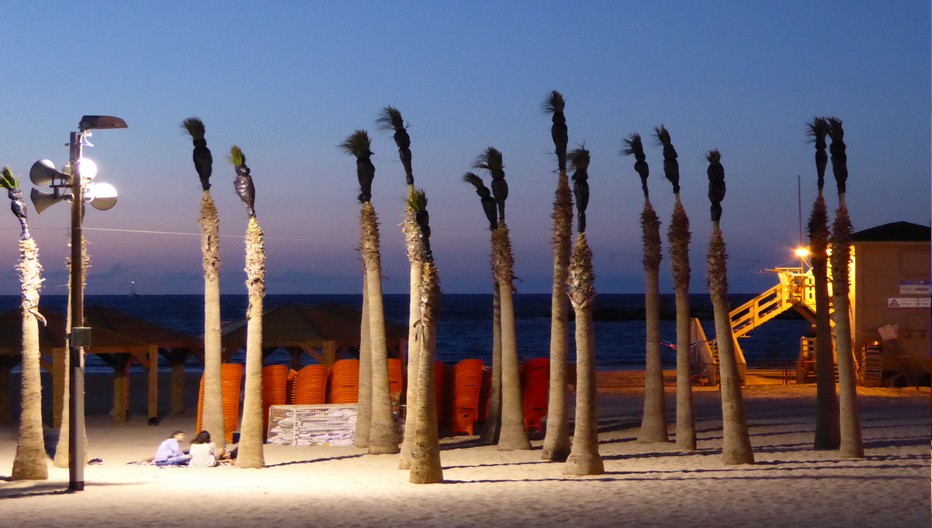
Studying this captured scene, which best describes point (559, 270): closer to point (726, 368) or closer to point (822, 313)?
point (726, 368)

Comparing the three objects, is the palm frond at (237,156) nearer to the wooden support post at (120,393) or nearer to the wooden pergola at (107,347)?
the wooden pergola at (107,347)

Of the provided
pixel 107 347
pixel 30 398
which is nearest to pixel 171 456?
pixel 30 398

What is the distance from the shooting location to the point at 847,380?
19516 mm

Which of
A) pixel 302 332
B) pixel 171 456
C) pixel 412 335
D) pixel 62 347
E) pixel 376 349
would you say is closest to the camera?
pixel 412 335

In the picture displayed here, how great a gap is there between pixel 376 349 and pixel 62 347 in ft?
31.0

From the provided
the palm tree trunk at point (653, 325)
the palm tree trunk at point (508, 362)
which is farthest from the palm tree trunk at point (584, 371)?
the palm tree trunk at point (653, 325)

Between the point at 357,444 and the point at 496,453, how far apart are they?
2.71m

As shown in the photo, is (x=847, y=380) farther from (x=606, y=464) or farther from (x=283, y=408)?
(x=283, y=408)

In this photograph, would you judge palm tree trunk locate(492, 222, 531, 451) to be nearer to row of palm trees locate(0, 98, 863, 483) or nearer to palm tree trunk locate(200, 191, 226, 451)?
row of palm trees locate(0, 98, 863, 483)

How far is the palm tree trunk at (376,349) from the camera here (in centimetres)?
2081

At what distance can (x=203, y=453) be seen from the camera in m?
19.8

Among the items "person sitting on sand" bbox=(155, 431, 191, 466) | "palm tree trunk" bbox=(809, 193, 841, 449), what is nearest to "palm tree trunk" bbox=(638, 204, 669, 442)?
"palm tree trunk" bbox=(809, 193, 841, 449)

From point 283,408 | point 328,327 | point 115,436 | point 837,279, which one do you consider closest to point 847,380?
point 837,279

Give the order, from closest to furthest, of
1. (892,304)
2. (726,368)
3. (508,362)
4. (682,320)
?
(726,368) → (682,320) → (508,362) → (892,304)
